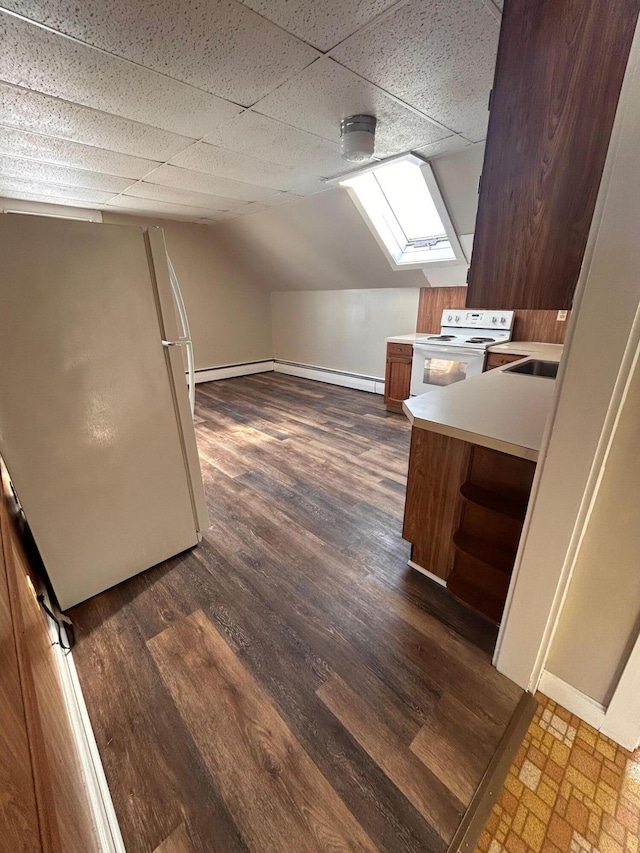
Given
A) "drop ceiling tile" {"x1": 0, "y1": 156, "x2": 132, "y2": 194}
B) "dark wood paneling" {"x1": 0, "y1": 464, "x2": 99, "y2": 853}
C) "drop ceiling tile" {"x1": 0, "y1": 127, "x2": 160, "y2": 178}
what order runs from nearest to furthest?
"dark wood paneling" {"x1": 0, "y1": 464, "x2": 99, "y2": 853} < "drop ceiling tile" {"x1": 0, "y1": 127, "x2": 160, "y2": 178} < "drop ceiling tile" {"x1": 0, "y1": 156, "x2": 132, "y2": 194}

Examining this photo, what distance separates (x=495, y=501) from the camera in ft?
4.95

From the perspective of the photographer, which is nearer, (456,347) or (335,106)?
(335,106)

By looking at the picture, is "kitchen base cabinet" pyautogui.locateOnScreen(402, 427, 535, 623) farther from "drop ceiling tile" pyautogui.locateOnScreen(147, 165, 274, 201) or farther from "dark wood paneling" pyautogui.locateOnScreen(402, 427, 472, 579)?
"drop ceiling tile" pyautogui.locateOnScreen(147, 165, 274, 201)

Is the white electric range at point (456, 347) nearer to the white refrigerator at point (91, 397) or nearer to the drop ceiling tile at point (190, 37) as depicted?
the drop ceiling tile at point (190, 37)

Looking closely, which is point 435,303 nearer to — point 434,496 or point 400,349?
point 400,349

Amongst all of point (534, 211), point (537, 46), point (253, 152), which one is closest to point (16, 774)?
point (534, 211)

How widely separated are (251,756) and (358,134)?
118 inches

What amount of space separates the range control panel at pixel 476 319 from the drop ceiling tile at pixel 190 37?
119 inches

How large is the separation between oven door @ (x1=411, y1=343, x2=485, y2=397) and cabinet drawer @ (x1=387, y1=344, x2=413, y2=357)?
18cm

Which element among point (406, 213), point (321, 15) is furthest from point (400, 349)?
point (321, 15)

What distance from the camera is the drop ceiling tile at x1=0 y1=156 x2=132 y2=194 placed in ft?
9.20

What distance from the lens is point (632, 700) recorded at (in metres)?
1.15

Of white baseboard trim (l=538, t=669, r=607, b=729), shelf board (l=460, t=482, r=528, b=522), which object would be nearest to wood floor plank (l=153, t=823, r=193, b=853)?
white baseboard trim (l=538, t=669, r=607, b=729)

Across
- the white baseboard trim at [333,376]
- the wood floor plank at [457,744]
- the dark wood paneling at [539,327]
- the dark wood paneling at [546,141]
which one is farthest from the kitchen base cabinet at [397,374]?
the wood floor plank at [457,744]
